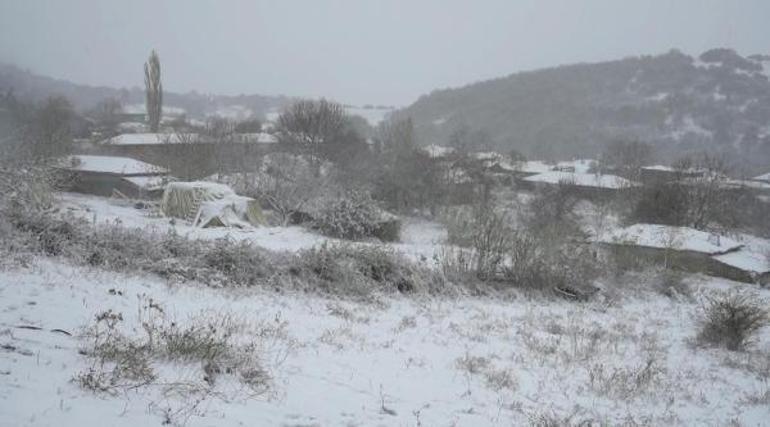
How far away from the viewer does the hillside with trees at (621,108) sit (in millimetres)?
99438

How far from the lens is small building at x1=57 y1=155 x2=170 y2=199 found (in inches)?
990

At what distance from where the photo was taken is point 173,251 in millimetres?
9680

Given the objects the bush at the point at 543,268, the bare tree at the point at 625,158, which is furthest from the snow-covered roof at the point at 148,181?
the bare tree at the point at 625,158

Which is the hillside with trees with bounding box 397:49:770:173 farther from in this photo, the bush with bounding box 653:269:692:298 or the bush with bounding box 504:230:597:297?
the bush with bounding box 504:230:597:297

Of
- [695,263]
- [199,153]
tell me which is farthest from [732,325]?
[199,153]

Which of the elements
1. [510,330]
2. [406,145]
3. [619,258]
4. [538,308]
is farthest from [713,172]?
[510,330]

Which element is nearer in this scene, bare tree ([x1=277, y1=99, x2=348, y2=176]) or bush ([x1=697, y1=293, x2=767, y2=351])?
bush ([x1=697, y1=293, x2=767, y2=351])

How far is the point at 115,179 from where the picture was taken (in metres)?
25.7

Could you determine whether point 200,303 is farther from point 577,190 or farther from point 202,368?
point 577,190

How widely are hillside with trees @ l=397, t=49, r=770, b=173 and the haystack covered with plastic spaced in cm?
7348

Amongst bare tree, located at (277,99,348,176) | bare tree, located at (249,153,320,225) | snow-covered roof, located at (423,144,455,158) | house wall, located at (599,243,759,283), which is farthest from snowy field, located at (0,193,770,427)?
snow-covered roof, located at (423,144,455,158)

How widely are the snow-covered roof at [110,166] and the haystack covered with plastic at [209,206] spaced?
848 cm

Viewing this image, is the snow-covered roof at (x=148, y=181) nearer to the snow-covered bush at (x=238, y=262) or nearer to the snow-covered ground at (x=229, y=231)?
the snow-covered ground at (x=229, y=231)

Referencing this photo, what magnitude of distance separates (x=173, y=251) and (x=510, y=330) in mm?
6681
